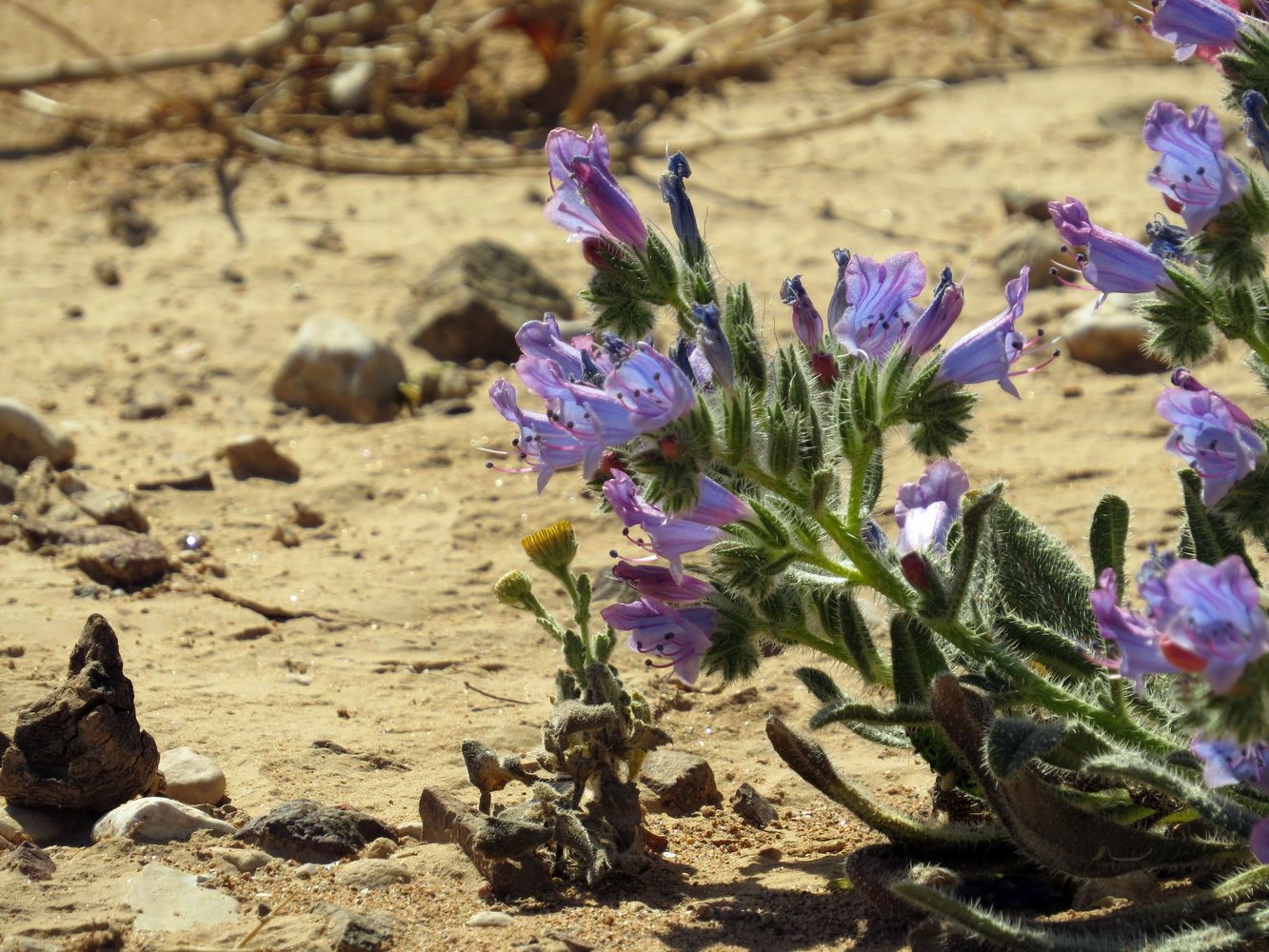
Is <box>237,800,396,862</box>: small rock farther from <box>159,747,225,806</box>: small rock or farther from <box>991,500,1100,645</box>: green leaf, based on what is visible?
<box>991,500,1100,645</box>: green leaf

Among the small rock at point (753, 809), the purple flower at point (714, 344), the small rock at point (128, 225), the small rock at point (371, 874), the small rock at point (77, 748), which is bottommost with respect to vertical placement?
the small rock at point (753, 809)

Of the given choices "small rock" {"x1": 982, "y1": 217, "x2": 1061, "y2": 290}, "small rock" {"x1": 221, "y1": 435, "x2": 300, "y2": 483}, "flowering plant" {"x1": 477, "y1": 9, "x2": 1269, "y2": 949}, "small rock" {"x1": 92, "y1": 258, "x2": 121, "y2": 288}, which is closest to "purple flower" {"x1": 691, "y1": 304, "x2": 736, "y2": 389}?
"flowering plant" {"x1": 477, "y1": 9, "x2": 1269, "y2": 949}

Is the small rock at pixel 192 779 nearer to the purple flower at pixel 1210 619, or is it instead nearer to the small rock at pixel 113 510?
the small rock at pixel 113 510

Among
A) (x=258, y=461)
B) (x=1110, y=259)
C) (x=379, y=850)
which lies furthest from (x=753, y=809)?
(x=258, y=461)

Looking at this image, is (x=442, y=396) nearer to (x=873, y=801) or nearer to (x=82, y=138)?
(x=873, y=801)

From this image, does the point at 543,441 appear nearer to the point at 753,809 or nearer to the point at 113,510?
the point at 753,809

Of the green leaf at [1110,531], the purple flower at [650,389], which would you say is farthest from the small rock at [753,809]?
the purple flower at [650,389]
